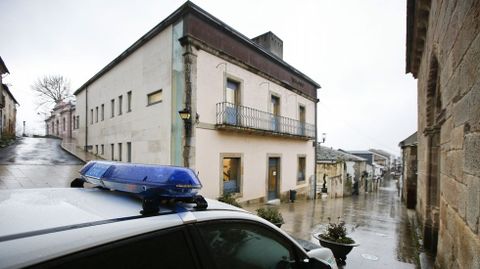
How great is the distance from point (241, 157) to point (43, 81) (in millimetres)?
38732

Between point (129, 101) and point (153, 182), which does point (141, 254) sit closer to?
point (153, 182)

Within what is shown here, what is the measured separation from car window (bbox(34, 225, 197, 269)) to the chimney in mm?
14663

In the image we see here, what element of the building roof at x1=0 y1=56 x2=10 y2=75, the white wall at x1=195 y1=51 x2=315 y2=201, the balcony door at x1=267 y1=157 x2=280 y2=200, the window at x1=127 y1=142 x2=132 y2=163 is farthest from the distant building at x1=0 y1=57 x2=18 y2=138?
the balcony door at x1=267 y1=157 x2=280 y2=200

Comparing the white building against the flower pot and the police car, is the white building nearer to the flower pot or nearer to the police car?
the flower pot

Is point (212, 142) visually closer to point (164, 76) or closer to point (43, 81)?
point (164, 76)

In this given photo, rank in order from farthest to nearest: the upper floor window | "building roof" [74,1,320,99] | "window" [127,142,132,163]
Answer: "window" [127,142,132,163] < the upper floor window < "building roof" [74,1,320,99]

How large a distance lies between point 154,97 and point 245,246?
10.7m

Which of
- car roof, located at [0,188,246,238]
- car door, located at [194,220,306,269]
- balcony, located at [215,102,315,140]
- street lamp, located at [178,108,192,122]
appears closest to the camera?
car roof, located at [0,188,246,238]

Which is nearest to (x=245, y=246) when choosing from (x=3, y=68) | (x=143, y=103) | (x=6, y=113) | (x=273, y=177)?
(x=143, y=103)

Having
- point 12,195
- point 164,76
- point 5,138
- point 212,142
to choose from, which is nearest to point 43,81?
point 5,138

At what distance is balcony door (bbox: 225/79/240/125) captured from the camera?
1084 centimetres

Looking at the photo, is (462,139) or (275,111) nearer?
(462,139)

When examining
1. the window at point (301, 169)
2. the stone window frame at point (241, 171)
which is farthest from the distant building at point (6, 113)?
the window at point (301, 169)

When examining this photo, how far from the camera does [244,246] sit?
1.72m
